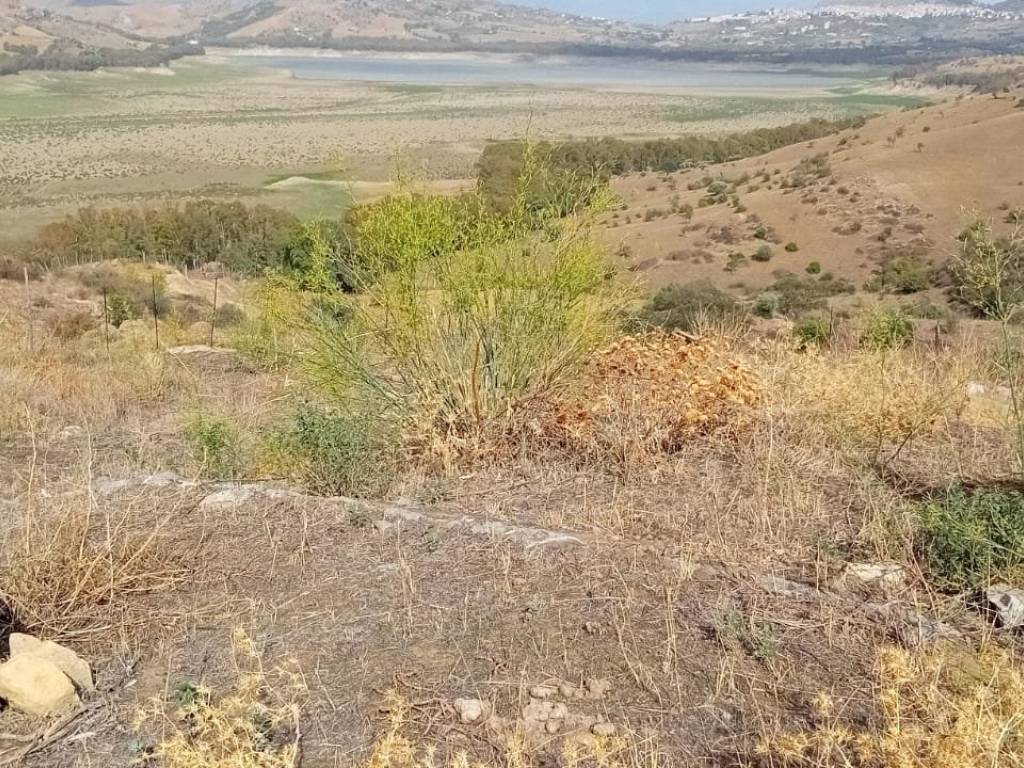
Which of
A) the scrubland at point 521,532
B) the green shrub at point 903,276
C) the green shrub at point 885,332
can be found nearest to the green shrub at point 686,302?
the green shrub at point 903,276

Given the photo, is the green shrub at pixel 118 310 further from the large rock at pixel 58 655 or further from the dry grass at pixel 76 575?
the large rock at pixel 58 655

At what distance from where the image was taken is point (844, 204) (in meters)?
36.7

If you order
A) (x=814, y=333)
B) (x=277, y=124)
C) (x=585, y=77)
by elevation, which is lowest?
(x=277, y=124)

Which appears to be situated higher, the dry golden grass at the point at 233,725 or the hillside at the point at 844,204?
→ the dry golden grass at the point at 233,725

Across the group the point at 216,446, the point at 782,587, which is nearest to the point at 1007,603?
the point at 782,587

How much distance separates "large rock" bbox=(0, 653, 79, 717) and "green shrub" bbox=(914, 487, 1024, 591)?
308cm

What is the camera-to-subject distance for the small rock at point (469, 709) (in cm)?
295

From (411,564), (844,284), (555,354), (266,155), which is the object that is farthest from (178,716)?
(266,155)

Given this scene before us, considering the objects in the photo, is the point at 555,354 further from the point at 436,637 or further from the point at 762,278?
the point at 762,278

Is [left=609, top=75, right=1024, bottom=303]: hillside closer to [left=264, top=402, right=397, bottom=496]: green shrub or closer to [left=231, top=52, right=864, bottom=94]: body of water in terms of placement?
[left=264, top=402, right=397, bottom=496]: green shrub

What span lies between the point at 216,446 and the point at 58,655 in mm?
2389

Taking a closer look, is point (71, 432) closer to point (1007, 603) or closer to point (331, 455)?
point (331, 455)

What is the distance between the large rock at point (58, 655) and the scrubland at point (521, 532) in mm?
92

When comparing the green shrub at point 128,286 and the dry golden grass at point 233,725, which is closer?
the dry golden grass at point 233,725
